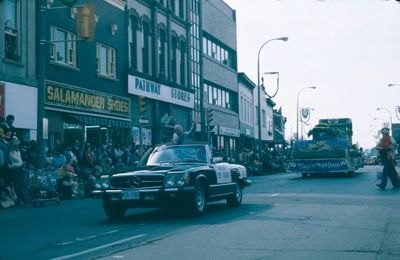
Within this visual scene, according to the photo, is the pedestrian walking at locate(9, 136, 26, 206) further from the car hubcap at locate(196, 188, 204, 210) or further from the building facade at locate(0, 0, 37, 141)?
the car hubcap at locate(196, 188, 204, 210)

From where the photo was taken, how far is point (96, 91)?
28266 millimetres

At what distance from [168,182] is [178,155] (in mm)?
1726

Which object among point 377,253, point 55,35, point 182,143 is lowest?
point 377,253

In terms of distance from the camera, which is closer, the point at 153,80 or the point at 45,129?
the point at 45,129

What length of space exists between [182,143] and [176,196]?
237 centimetres

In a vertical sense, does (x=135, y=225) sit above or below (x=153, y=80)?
below

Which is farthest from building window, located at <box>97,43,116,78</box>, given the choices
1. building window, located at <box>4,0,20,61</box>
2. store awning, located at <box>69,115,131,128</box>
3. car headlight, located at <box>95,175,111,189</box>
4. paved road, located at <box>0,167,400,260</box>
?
car headlight, located at <box>95,175,111,189</box>

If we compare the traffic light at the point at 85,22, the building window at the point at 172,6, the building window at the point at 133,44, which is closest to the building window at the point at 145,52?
the building window at the point at 133,44

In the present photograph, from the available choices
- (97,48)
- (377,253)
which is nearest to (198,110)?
(97,48)

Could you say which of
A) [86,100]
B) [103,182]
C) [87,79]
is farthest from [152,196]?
[87,79]

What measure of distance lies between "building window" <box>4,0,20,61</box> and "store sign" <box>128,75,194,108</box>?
30.2 ft

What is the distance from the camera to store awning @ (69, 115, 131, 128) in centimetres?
2650

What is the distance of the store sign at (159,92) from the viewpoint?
105 ft

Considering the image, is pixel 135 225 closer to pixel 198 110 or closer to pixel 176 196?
pixel 176 196
